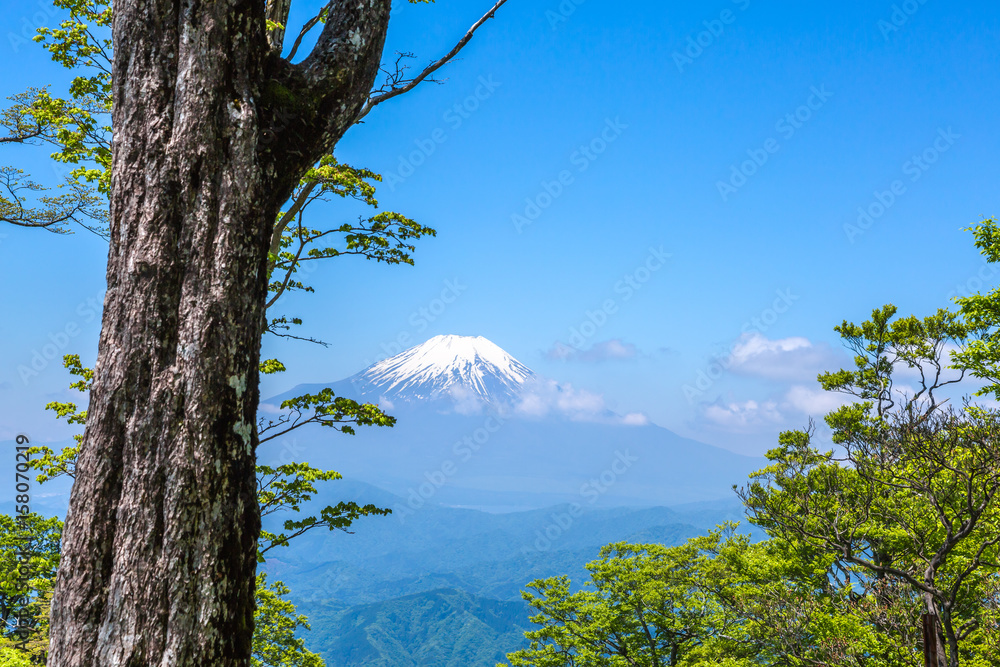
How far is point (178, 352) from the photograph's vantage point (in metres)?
2.38

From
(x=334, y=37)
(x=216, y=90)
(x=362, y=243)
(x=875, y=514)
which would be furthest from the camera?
(x=875, y=514)

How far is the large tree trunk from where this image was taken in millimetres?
2217

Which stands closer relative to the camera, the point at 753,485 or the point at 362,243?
the point at 362,243

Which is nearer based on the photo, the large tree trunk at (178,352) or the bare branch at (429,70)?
the large tree trunk at (178,352)

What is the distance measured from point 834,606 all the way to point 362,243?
40.4ft

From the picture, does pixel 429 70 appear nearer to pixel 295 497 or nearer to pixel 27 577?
pixel 295 497

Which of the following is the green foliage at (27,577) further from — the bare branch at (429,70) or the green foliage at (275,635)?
the bare branch at (429,70)

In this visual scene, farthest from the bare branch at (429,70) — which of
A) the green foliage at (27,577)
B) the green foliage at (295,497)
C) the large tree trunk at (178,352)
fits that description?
the green foliage at (27,577)

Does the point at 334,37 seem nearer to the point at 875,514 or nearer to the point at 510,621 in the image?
the point at 875,514

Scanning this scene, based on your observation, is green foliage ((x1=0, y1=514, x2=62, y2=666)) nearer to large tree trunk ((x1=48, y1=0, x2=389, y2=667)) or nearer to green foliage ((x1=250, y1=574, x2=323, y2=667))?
green foliage ((x1=250, y1=574, x2=323, y2=667))

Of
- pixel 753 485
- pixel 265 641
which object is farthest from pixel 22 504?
pixel 753 485

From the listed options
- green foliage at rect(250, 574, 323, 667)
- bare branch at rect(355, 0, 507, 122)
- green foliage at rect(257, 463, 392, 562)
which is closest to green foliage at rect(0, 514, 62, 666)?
green foliage at rect(250, 574, 323, 667)

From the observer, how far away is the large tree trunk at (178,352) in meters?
2.22

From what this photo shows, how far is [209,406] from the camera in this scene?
2.35m
